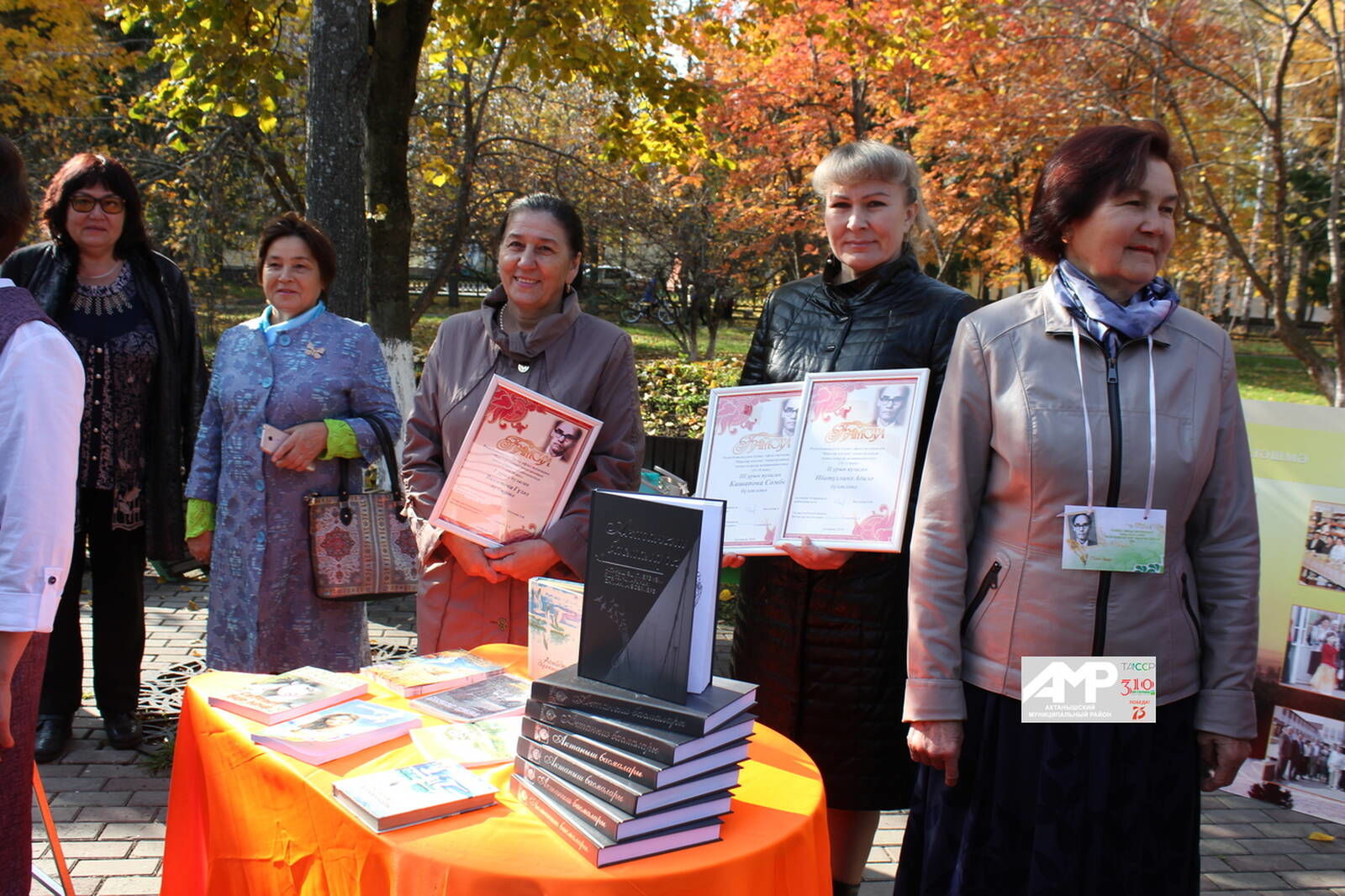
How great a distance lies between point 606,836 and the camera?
1.74 metres

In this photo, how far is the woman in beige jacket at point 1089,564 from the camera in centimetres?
228

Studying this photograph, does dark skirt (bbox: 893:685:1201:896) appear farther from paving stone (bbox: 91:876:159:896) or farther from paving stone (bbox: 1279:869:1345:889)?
paving stone (bbox: 91:876:159:896)

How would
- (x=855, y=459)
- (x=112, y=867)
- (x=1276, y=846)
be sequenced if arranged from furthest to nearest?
(x=1276, y=846) → (x=112, y=867) → (x=855, y=459)

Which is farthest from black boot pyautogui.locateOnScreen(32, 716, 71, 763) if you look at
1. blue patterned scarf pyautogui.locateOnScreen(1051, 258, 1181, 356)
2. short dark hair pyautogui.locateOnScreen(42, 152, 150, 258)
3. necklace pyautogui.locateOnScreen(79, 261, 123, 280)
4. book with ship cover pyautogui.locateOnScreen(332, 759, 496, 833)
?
blue patterned scarf pyautogui.locateOnScreen(1051, 258, 1181, 356)

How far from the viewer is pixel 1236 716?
232 centimetres

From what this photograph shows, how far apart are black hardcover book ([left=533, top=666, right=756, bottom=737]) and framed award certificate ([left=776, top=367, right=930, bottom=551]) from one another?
84 centimetres

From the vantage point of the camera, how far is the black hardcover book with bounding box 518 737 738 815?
1.76m

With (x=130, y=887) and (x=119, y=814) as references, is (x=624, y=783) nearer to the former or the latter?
(x=130, y=887)

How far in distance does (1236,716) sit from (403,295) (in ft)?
20.7

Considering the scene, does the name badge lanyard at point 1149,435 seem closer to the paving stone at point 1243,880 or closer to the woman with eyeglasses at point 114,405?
the paving stone at point 1243,880

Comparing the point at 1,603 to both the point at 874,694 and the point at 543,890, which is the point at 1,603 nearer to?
the point at 543,890

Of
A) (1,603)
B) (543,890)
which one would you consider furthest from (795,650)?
(1,603)

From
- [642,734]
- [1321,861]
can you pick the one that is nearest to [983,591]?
[642,734]

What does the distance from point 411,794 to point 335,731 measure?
1.30 ft
